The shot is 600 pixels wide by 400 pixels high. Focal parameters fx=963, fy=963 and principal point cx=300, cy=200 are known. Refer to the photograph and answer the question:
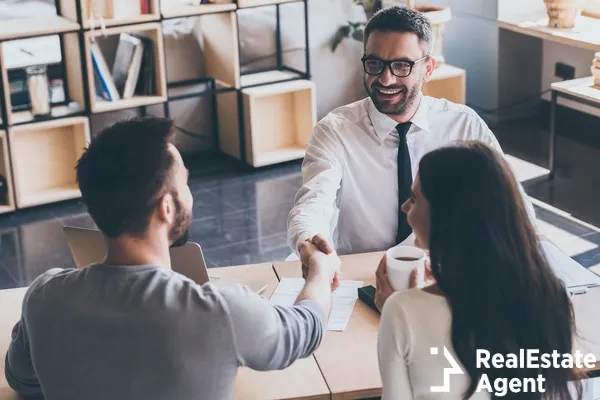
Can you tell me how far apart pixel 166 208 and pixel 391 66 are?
1247 mm

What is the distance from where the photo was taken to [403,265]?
6.83 feet

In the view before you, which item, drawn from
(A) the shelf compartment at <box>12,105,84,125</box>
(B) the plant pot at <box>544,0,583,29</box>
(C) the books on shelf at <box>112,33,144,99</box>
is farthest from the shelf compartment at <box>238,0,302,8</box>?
(B) the plant pot at <box>544,0,583,29</box>

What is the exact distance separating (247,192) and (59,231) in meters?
1.00

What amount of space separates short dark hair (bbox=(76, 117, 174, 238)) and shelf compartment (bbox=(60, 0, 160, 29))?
3.23 meters

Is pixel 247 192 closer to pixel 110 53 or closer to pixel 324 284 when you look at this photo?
pixel 110 53

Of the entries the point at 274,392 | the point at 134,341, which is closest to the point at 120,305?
the point at 134,341

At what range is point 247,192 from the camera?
5.12 meters

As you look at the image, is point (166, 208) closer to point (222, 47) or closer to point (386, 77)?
point (386, 77)

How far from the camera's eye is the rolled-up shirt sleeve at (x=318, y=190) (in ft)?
8.27

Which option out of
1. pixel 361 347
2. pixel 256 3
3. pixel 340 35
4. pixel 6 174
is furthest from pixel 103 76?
pixel 361 347

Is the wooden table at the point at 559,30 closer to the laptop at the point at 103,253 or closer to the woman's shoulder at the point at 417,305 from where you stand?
the laptop at the point at 103,253

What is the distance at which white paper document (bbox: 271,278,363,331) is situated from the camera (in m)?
2.23

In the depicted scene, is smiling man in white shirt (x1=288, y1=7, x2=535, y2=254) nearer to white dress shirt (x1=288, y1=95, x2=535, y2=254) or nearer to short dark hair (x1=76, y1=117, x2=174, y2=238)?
white dress shirt (x1=288, y1=95, x2=535, y2=254)

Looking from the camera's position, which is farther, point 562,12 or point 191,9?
point 562,12
